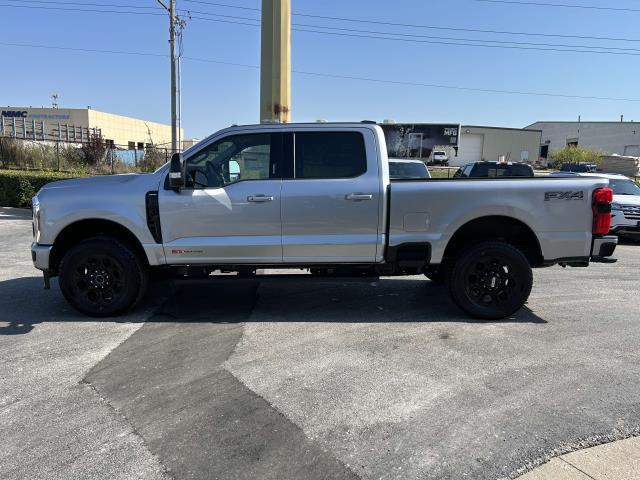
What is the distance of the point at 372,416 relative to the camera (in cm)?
348

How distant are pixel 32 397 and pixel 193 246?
2164mm

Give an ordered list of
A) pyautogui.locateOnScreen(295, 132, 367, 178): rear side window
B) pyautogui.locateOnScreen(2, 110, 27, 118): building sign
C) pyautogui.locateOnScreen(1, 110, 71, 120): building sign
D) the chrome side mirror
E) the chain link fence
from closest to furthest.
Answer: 1. the chrome side mirror
2. pyautogui.locateOnScreen(295, 132, 367, 178): rear side window
3. the chain link fence
4. pyautogui.locateOnScreen(1, 110, 71, 120): building sign
5. pyautogui.locateOnScreen(2, 110, 27, 118): building sign

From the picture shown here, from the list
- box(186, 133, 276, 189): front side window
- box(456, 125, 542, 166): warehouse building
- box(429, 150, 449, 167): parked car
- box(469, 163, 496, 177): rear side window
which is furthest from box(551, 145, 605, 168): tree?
box(186, 133, 276, 189): front side window

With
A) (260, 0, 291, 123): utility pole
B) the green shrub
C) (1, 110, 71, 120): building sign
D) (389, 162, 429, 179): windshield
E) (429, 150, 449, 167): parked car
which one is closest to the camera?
(389, 162, 429, 179): windshield

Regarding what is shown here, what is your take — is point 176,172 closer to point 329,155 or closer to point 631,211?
point 329,155

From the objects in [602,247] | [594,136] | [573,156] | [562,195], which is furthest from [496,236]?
[594,136]

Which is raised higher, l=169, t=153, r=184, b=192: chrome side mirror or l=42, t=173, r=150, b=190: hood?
l=169, t=153, r=184, b=192: chrome side mirror

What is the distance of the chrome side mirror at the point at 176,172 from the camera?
5.21m

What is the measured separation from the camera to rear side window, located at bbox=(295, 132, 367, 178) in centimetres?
546

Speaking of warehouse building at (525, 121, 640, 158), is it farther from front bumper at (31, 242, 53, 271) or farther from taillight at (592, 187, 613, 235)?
front bumper at (31, 242, 53, 271)

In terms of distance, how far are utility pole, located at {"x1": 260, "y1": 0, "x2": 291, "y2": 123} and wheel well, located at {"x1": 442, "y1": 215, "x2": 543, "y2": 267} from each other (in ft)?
35.4

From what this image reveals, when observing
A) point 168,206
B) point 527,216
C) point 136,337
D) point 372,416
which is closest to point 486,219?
point 527,216

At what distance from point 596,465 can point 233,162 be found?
4228 millimetres

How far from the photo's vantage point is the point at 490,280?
18.3ft
